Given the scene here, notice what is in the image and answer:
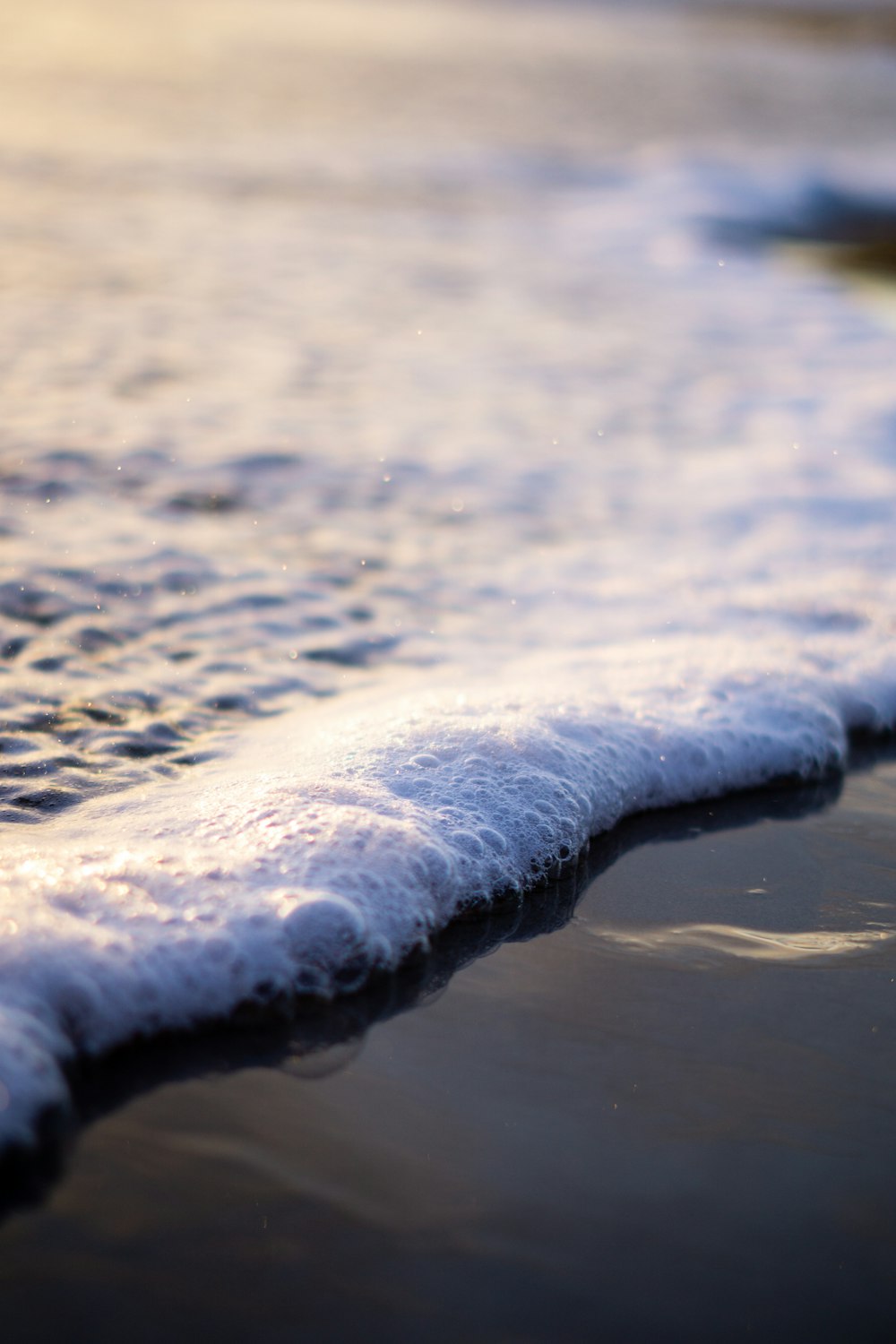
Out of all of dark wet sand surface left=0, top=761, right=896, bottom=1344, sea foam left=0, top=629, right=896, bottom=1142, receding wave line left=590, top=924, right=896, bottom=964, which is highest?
sea foam left=0, top=629, right=896, bottom=1142

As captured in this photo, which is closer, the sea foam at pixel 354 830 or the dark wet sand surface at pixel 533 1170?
the dark wet sand surface at pixel 533 1170

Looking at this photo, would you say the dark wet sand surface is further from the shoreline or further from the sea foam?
the sea foam

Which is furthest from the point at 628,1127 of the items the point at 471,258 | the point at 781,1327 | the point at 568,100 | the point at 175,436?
the point at 568,100

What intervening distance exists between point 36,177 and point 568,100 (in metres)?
8.64

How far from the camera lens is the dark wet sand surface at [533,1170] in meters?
1.35

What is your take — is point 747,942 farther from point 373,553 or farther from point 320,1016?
point 373,553

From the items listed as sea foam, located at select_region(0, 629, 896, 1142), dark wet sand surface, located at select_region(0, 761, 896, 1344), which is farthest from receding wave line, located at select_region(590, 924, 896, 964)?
sea foam, located at select_region(0, 629, 896, 1142)

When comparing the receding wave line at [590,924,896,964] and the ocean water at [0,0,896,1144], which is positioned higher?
the ocean water at [0,0,896,1144]

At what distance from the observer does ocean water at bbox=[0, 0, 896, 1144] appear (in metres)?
2.02

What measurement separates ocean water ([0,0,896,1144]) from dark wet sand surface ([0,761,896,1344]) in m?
0.16

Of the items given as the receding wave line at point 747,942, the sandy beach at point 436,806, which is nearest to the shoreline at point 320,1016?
the sandy beach at point 436,806

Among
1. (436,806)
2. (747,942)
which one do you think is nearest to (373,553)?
(436,806)

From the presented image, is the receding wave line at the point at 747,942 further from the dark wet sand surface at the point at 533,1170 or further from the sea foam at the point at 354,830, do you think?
the sea foam at the point at 354,830

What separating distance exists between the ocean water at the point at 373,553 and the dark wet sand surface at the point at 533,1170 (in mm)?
161
